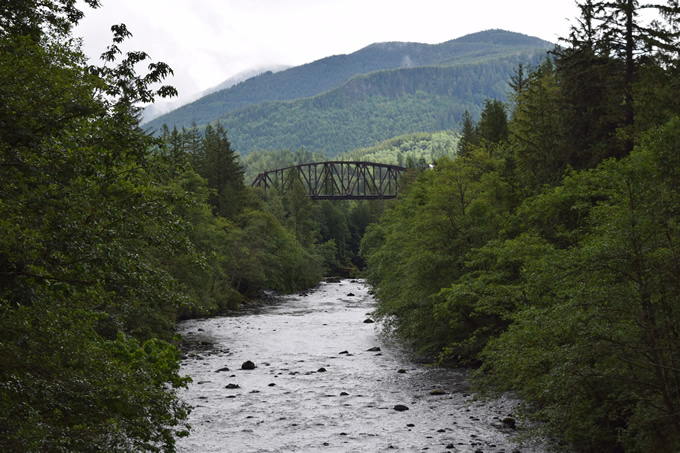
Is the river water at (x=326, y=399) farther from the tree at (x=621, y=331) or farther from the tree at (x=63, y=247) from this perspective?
the tree at (x=63, y=247)

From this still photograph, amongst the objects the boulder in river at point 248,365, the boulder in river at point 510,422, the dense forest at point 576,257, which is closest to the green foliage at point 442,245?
the dense forest at point 576,257

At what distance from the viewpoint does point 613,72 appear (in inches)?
1099

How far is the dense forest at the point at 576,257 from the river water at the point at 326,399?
1.64m

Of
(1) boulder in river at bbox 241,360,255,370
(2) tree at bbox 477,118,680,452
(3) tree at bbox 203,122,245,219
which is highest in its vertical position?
(3) tree at bbox 203,122,245,219

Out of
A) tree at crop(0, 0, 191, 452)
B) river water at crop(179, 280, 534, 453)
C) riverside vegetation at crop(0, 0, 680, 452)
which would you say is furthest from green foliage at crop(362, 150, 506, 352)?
tree at crop(0, 0, 191, 452)

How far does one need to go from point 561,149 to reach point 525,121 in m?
7.05

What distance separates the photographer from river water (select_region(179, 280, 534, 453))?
1747 cm

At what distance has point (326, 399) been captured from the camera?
2262cm

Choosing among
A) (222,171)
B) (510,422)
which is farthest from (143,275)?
(222,171)

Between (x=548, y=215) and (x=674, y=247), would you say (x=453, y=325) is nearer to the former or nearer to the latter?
(x=548, y=215)

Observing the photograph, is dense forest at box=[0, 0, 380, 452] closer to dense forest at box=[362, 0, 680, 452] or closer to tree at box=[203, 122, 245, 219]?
A: dense forest at box=[362, 0, 680, 452]

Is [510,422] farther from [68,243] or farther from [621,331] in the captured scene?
[68,243]

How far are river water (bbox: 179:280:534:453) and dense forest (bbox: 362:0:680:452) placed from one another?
5.38ft

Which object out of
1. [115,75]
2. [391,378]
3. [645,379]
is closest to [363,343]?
[391,378]
